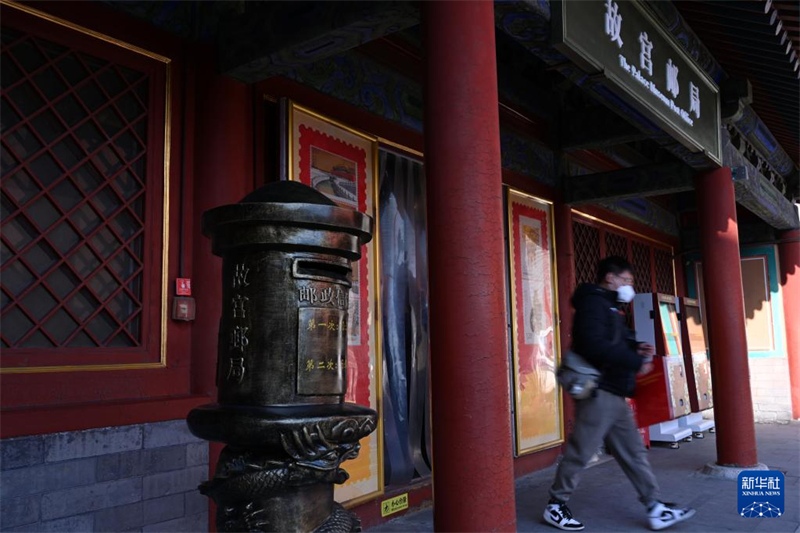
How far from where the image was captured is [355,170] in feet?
14.9

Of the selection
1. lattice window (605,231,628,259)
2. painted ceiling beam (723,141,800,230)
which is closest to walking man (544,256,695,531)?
painted ceiling beam (723,141,800,230)

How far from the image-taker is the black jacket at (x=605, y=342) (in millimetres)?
3793

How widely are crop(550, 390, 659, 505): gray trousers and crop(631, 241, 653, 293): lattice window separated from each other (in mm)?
5615

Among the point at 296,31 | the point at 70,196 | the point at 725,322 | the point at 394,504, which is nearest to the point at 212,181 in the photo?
the point at 70,196

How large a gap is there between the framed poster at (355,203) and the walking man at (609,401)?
1235 millimetres

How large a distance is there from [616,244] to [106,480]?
727 centimetres

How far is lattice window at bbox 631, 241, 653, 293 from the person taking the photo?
9.34 metres

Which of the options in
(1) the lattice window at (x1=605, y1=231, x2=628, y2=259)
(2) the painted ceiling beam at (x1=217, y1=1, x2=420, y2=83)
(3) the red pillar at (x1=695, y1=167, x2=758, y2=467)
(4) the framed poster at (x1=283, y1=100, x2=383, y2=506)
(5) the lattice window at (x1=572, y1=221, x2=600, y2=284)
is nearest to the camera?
(2) the painted ceiling beam at (x1=217, y1=1, x2=420, y2=83)

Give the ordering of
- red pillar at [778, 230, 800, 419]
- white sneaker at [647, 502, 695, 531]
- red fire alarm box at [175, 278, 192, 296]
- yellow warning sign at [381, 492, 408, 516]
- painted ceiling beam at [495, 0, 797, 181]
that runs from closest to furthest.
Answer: painted ceiling beam at [495, 0, 797, 181] → red fire alarm box at [175, 278, 192, 296] → white sneaker at [647, 502, 695, 531] → yellow warning sign at [381, 492, 408, 516] → red pillar at [778, 230, 800, 419]

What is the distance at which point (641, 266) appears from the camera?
9609 millimetres

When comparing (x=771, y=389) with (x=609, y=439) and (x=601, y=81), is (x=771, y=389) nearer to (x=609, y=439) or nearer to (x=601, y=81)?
(x=609, y=439)

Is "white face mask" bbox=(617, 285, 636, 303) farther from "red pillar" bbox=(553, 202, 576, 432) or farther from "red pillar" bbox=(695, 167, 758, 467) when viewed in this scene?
"red pillar" bbox=(553, 202, 576, 432)

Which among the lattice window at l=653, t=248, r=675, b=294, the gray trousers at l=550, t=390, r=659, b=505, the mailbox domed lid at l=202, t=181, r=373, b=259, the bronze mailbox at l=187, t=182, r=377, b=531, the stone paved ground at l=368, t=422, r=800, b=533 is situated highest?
the lattice window at l=653, t=248, r=675, b=294

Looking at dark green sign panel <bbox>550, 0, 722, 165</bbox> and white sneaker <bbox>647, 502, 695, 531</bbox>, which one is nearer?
dark green sign panel <bbox>550, 0, 722, 165</bbox>
